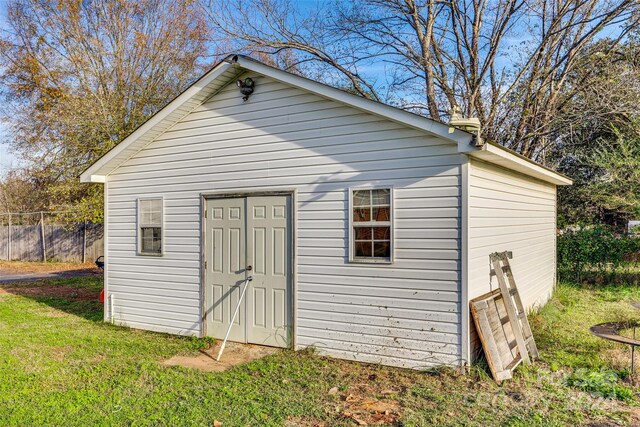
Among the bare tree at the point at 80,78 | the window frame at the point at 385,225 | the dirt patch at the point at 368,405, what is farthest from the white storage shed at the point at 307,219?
the bare tree at the point at 80,78

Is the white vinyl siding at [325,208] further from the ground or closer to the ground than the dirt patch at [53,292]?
further from the ground

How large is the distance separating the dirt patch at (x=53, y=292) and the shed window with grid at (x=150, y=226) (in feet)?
13.9

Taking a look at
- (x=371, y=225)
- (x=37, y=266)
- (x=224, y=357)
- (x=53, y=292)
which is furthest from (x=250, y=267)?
(x=37, y=266)

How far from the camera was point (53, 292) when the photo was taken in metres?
12.5

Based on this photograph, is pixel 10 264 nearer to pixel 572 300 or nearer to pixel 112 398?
pixel 112 398

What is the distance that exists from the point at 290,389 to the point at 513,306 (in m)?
3.14

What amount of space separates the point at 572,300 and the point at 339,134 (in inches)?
290

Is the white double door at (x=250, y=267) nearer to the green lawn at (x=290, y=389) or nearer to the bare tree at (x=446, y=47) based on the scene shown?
the green lawn at (x=290, y=389)

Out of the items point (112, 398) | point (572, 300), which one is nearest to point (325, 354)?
point (112, 398)

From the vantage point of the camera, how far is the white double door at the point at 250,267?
22.3 feet

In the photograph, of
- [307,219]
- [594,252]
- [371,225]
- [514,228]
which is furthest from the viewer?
[594,252]

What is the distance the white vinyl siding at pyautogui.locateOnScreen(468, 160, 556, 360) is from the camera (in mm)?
5844

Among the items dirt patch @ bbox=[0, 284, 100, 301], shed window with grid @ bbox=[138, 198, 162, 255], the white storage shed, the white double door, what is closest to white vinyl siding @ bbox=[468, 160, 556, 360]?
the white storage shed

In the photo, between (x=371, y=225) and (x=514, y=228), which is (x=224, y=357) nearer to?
(x=371, y=225)
